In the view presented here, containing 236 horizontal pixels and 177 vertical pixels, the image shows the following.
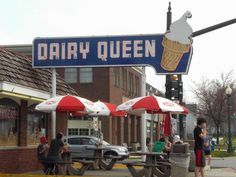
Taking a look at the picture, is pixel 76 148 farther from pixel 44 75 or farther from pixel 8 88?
pixel 8 88

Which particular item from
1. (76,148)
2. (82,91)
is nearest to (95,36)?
(76,148)

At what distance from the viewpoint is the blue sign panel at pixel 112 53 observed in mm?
18859

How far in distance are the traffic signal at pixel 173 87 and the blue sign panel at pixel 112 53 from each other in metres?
1.31

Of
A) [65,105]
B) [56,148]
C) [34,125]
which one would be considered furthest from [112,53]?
[56,148]

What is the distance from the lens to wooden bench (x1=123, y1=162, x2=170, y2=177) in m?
16.0

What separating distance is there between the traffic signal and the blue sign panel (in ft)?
4.30

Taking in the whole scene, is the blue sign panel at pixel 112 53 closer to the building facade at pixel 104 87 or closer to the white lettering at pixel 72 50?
the white lettering at pixel 72 50

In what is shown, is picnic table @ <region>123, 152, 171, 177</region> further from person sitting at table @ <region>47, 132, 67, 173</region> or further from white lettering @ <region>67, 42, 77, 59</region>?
white lettering @ <region>67, 42, 77, 59</region>

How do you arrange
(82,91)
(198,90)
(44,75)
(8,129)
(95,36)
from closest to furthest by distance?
(8,129), (95,36), (44,75), (82,91), (198,90)

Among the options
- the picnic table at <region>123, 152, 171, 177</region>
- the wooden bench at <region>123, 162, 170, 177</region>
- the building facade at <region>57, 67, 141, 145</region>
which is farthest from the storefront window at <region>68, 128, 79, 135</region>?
the picnic table at <region>123, 152, 171, 177</region>

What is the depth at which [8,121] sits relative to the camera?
1798 centimetres

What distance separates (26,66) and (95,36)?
291cm

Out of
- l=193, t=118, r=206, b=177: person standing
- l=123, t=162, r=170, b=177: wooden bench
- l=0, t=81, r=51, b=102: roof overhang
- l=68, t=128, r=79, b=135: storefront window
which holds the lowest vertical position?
l=123, t=162, r=170, b=177: wooden bench

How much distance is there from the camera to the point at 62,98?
1661cm
